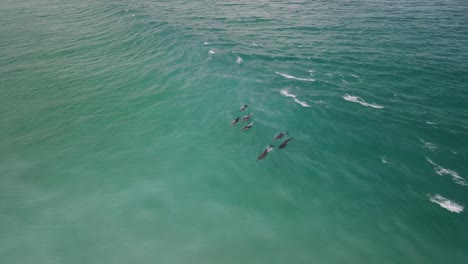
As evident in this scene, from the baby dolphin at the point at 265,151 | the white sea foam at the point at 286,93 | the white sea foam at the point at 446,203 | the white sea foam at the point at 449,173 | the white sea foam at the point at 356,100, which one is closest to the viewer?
the white sea foam at the point at 446,203

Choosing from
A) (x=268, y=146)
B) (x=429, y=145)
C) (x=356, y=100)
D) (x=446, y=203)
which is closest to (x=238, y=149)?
(x=268, y=146)

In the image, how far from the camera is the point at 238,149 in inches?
1173

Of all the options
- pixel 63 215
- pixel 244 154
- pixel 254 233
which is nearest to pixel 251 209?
pixel 254 233

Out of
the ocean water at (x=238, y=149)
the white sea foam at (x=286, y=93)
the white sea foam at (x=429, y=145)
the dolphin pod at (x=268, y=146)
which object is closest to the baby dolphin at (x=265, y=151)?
the dolphin pod at (x=268, y=146)

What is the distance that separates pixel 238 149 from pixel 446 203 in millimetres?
19260

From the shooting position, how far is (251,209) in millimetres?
23688

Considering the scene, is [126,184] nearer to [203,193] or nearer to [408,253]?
[203,193]

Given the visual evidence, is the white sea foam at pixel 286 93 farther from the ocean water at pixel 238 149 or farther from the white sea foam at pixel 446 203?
the white sea foam at pixel 446 203

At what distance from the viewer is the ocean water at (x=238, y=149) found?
2147cm

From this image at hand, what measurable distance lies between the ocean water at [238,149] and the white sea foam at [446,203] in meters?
0.11

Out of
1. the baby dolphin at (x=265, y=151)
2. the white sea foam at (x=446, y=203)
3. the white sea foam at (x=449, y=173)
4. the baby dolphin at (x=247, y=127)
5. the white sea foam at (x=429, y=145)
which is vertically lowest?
the white sea foam at (x=446, y=203)

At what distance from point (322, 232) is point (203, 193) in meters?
10.9

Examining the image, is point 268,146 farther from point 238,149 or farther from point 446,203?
point 446,203

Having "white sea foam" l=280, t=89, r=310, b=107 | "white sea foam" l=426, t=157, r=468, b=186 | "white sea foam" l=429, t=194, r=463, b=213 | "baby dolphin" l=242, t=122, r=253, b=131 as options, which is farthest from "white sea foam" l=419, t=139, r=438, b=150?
"baby dolphin" l=242, t=122, r=253, b=131
